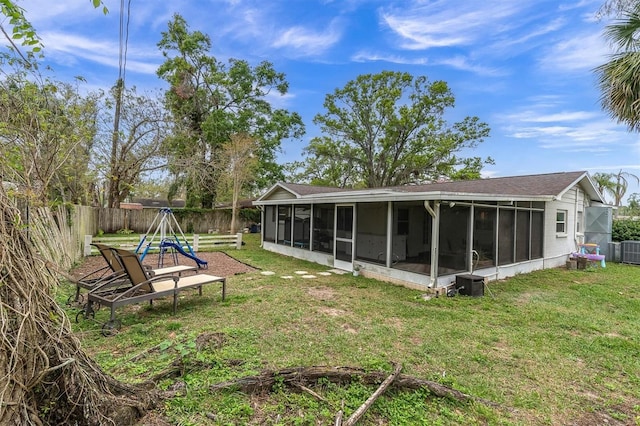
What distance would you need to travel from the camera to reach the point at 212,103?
21.8m

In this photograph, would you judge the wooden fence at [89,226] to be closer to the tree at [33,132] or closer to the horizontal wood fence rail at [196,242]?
the horizontal wood fence rail at [196,242]

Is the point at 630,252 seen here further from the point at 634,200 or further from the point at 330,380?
the point at 634,200

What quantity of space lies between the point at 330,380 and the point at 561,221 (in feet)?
36.1

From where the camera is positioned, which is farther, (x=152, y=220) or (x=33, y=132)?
(x=152, y=220)

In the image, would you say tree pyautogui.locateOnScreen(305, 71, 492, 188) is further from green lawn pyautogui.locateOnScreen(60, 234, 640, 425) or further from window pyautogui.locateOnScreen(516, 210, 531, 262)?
green lawn pyautogui.locateOnScreen(60, 234, 640, 425)

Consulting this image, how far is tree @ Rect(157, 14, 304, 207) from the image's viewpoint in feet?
66.3

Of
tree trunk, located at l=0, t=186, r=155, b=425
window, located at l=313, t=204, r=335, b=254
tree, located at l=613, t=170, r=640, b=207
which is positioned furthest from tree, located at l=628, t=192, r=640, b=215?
tree trunk, located at l=0, t=186, r=155, b=425

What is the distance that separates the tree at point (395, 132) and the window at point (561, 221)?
1206cm

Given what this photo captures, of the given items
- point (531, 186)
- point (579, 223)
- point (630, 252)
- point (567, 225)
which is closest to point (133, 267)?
point (531, 186)

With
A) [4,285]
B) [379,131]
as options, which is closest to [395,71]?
[379,131]

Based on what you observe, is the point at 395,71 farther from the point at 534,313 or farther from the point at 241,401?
the point at 241,401

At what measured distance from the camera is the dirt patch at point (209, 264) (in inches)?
321

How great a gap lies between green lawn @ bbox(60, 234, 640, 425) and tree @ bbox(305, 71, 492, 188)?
669 inches

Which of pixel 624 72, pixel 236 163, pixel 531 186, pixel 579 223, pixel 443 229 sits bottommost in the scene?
pixel 443 229
